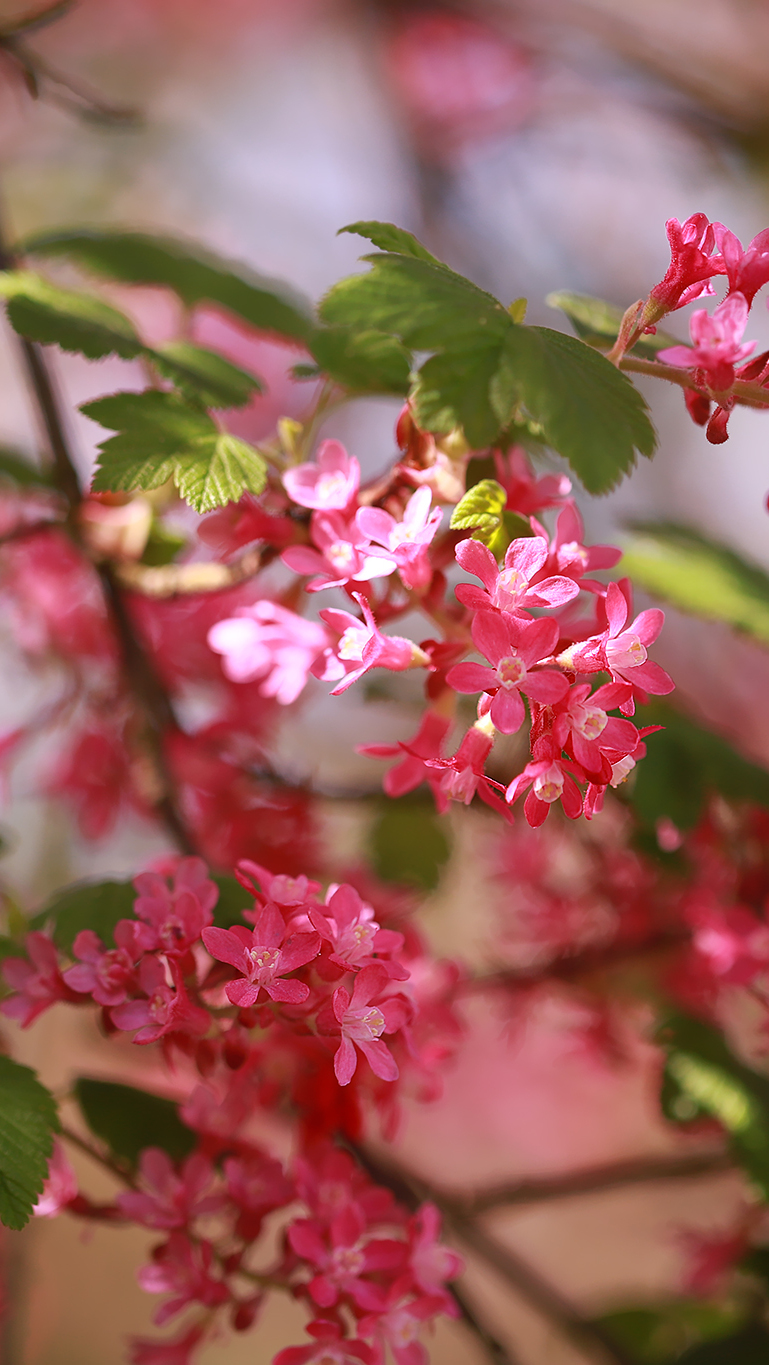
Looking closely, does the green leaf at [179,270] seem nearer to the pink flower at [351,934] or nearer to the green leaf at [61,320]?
the green leaf at [61,320]

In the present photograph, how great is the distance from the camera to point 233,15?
2943mm

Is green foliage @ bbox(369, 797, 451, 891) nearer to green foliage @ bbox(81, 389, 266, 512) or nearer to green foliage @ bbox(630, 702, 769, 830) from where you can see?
green foliage @ bbox(630, 702, 769, 830)

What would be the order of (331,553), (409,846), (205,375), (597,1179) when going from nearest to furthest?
(331,553), (205,375), (597,1179), (409,846)

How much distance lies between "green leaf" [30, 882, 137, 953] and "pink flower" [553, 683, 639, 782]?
0.31 meters

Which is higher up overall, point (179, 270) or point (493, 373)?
point (493, 373)

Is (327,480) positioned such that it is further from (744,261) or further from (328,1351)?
(328,1351)

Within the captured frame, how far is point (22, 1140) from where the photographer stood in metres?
0.52

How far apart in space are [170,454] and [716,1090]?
76 cm

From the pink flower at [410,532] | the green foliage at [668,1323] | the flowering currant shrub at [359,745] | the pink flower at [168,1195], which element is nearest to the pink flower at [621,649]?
the flowering currant shrub at [359,745]

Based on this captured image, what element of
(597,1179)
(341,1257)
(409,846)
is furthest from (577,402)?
(597,1179)

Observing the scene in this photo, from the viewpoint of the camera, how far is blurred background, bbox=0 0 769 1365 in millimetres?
2295

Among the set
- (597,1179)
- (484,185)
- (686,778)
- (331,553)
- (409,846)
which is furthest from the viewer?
(484,185)

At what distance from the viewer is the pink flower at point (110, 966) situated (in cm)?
55

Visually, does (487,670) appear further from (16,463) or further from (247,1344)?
(247,1344)
